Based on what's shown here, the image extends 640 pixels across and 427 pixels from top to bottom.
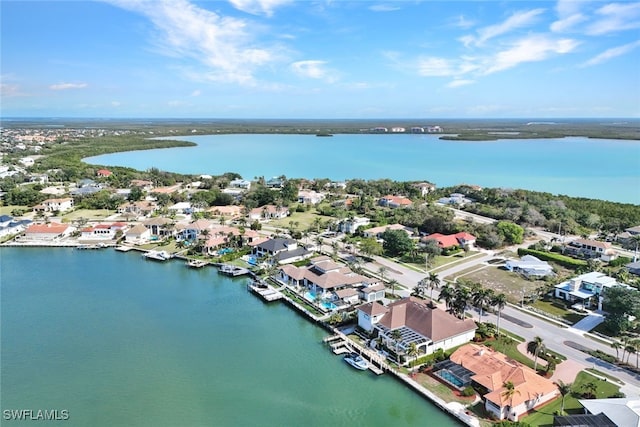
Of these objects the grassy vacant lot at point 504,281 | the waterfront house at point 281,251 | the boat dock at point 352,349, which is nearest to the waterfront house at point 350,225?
the waterfront house at point 281,251

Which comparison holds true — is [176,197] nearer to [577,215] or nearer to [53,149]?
[577,215]

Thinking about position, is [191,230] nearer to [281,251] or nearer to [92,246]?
[92,246]

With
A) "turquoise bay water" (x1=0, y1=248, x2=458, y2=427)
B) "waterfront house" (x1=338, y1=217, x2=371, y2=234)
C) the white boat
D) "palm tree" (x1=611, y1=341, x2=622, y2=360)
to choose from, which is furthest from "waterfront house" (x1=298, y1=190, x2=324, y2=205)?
"palm tree" (x1=611, y1=341, x2=622, y2=360)

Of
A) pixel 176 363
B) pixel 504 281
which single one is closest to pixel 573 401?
pixel 504 281

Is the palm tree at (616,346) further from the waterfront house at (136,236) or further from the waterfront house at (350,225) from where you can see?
the waterfront house at (136,236)

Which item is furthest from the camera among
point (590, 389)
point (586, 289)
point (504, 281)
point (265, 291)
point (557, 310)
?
point (504, 281)

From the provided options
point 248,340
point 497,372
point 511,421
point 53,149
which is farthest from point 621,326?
point 53,149
